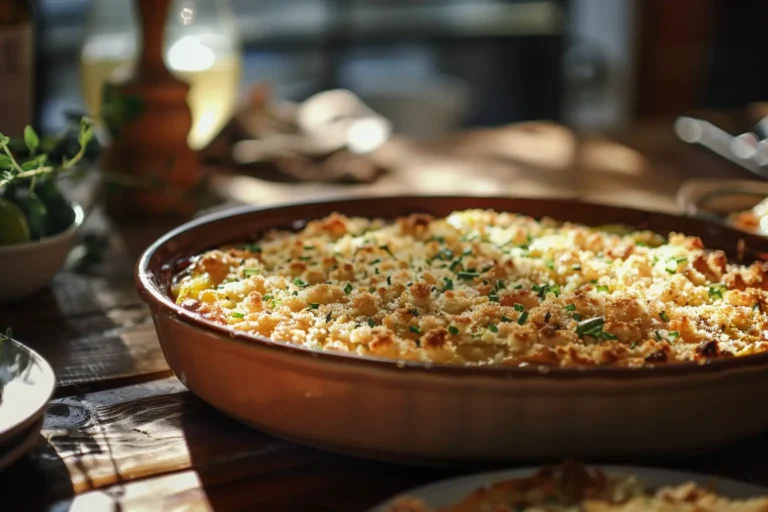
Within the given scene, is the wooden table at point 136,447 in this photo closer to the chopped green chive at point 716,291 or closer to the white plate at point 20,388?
the white plate at point 20,388

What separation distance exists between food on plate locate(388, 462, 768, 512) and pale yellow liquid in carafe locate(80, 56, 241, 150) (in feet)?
5.15

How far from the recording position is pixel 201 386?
0.97 metres

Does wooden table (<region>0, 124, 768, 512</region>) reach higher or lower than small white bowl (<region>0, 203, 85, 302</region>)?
lower

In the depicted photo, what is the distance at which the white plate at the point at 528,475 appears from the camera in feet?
2.45

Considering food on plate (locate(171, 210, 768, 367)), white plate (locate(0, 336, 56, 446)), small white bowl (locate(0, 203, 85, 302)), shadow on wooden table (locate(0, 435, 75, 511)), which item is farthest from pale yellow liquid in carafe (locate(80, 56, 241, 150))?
shadow on wooden table (locate(0, 435, 75, 511))

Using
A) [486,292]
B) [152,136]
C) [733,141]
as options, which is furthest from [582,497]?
[733,141]

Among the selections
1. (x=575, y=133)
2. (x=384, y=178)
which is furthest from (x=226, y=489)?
(x=575, y=133)

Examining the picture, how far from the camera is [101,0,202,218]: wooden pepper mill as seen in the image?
194cm

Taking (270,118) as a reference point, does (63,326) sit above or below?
below

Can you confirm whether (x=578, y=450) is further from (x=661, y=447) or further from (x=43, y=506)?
(x=43, y=506)

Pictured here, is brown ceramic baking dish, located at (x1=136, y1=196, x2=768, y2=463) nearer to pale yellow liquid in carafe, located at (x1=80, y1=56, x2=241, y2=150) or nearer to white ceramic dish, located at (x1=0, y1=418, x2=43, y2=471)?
white ceramic dish, located at (x1=0, y1=418, x2=43, y2=471)

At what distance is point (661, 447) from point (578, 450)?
0.09 meters

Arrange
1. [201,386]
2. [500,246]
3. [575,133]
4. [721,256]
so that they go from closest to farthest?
[201,386] → [721,256] → [500,246] → [575,133]

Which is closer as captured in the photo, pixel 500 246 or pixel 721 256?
pixel 721 256
